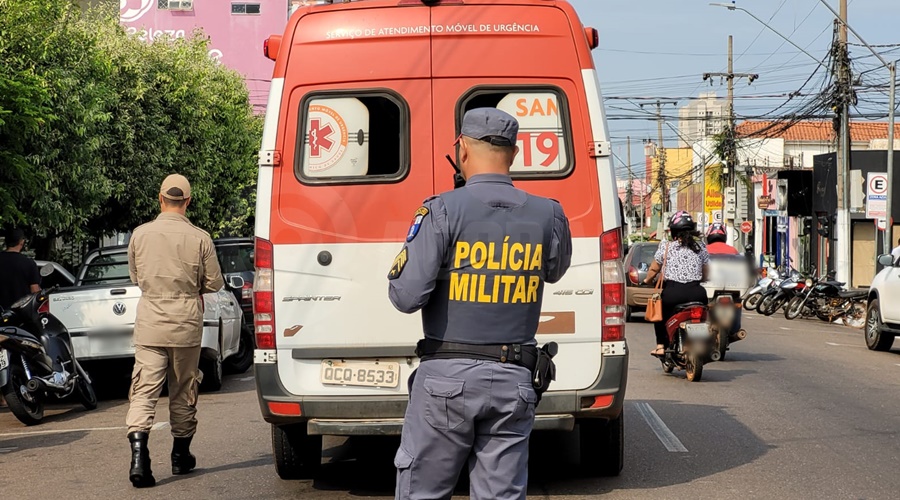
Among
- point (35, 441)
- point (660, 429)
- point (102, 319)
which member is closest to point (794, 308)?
point (102, 319)

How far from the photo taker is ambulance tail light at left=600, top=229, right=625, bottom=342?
7051mm

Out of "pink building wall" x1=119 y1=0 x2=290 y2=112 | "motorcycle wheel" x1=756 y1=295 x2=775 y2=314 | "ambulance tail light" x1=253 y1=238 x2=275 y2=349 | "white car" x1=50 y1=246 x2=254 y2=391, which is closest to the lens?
"ambulance tail light" x1=253 y1=238 x2=275 y2=349

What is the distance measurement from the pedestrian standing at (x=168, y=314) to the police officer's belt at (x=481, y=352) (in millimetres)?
3816

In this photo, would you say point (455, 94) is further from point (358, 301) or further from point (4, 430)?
point (4, 430)

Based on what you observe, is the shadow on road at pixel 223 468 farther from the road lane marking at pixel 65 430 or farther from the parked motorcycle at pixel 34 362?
the parked motorcycle at pixel 34 362

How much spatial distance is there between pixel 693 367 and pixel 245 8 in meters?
49.8

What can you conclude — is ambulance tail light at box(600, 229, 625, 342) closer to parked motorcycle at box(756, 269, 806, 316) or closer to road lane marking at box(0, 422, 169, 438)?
road lane marking at box(0, 422, 169, 438)

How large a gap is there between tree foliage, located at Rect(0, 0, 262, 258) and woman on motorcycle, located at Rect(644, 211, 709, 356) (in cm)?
740

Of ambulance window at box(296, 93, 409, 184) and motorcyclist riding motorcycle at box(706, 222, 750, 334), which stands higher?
ambulance window at box(296, 93, 409, 184)

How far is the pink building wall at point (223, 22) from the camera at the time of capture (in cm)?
5925

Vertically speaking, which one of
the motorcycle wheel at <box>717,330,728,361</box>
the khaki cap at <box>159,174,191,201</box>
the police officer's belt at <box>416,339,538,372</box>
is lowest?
the motorcycle wheel at <box>717,330,728,361</box>

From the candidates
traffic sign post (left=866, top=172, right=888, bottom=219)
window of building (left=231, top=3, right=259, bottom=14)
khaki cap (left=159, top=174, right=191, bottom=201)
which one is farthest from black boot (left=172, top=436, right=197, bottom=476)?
window of building (left=231, top=3, right=259, bottom=14)

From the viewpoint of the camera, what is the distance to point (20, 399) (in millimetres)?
11078

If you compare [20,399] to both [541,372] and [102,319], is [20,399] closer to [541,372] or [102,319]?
[102,319]
